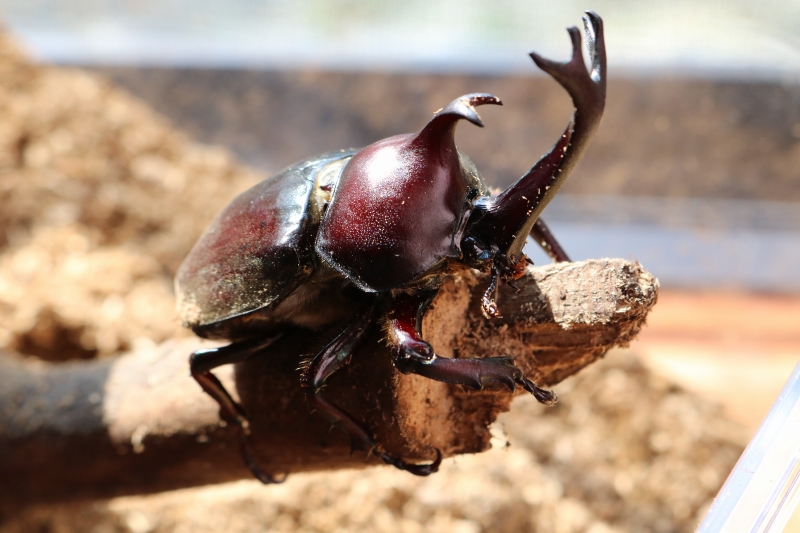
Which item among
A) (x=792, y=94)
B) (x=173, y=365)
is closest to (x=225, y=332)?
(x=173, y=365)

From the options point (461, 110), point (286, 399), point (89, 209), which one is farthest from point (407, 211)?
point (89, 209)

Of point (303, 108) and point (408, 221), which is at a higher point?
point (408, 221)

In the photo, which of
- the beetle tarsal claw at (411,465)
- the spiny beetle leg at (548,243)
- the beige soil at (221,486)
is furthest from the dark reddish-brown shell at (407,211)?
the beige soil at (221,486)

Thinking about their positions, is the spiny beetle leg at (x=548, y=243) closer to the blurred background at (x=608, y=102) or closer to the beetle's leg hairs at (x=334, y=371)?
the beetle's leg hairs at (x=334, y=371)

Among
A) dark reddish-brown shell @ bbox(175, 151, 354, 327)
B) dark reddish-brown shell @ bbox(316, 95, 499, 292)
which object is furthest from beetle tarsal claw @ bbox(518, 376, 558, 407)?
dark reddish-brown shell @ bbox(175, 151, 354, 327)

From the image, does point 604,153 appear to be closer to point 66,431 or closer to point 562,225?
point 562,225
